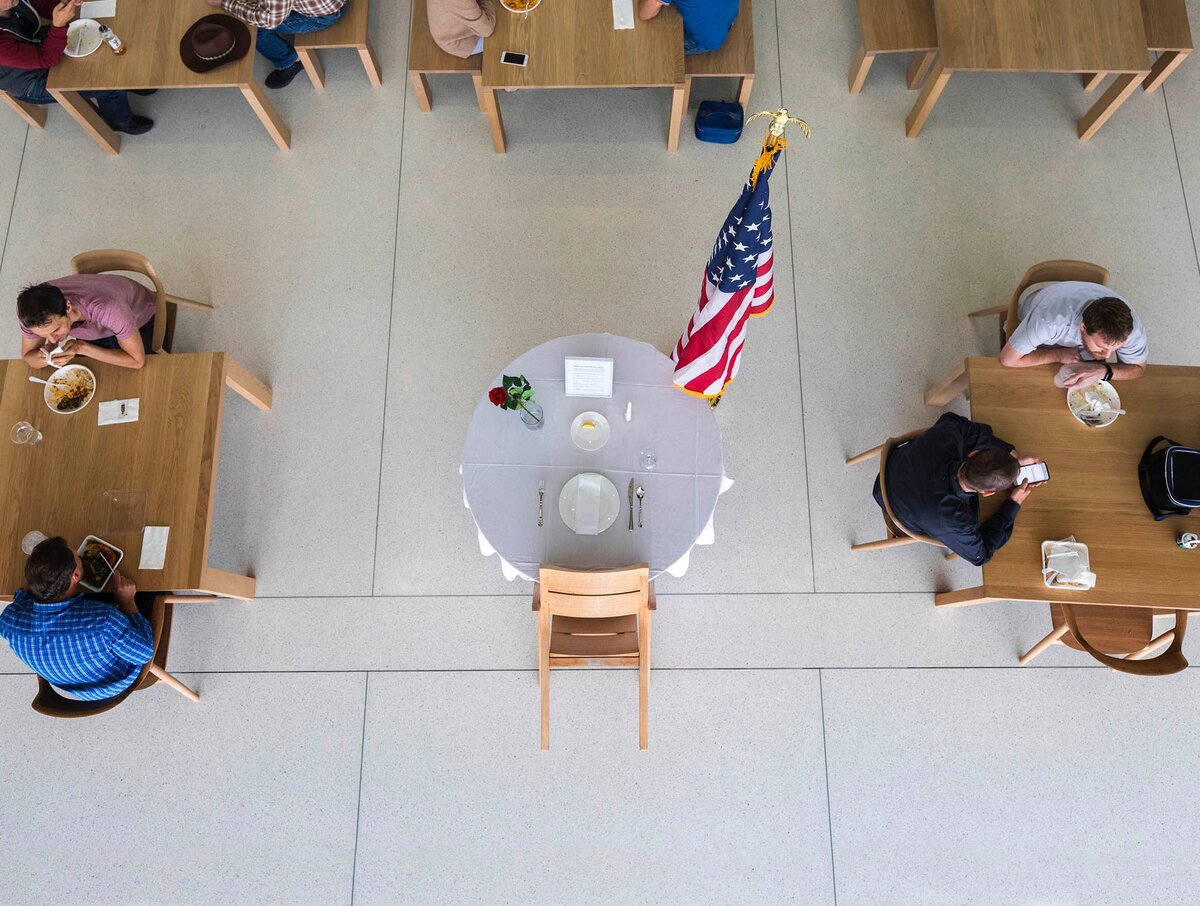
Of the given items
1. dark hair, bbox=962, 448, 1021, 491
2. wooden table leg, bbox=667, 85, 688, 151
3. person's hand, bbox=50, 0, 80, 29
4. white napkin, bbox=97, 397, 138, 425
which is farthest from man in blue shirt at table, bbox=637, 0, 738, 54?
white napkin, bbox=97, 397, 138, 425

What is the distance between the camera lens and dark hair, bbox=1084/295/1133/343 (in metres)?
3.07

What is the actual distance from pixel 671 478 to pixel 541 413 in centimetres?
66

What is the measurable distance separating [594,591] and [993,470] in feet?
5.36

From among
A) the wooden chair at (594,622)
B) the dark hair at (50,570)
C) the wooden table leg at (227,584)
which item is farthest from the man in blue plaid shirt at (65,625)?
the wooden chair at (594,622)

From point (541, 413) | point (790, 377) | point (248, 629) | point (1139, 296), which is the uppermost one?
point (1139, 296)

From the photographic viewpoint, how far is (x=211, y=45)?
4.14 meters

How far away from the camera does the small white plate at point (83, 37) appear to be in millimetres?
4203

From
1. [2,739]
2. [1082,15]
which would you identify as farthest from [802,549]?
[2,739]

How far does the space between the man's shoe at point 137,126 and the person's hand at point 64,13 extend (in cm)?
61

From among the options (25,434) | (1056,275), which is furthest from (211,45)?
(1056,275)

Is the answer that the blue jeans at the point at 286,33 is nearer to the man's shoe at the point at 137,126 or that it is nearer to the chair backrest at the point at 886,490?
the man's shoe at the point at 137,126

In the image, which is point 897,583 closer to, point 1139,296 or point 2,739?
point 1139,296

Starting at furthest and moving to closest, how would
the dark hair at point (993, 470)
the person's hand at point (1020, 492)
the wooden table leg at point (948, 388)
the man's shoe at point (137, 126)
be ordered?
1. the man's shoe at point (137, 126)
2. the wooden table leg at point (948, 388)
3. the person's hand at point (1020, 492)
4. the dark hair at point (993, 470)

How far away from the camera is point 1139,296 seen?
4.37 m
